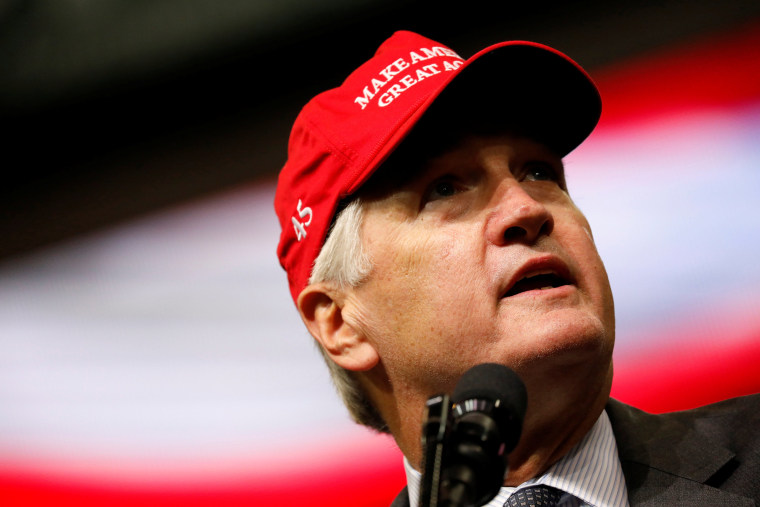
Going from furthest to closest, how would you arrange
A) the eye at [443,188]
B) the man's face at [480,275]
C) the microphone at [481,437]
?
the eye at [443,188] < the man's face at [480,275] < the microphone at [481,437]

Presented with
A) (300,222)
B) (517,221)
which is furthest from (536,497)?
(300,222)

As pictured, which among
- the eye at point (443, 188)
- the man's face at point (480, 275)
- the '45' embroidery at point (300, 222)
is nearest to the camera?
the man's face at point (480, 275)

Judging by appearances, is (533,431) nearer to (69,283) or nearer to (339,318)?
(339,318)

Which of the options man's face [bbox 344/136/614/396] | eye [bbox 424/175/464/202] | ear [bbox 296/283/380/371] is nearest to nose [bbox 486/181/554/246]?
man's face [bbox 344/136/614/396]

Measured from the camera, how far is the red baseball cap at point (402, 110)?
1380 mm

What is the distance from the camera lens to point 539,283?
4.22 feet

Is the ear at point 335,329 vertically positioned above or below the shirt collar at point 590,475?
above

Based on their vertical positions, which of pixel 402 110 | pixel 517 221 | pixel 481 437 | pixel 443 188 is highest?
pixel 402 110

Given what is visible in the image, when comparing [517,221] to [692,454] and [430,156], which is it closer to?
[430,156]

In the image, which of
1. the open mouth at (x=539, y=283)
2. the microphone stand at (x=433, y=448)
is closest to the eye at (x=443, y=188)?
the open mouth at (x=539, y=283)

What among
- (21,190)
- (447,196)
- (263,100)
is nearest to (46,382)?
(21,190)

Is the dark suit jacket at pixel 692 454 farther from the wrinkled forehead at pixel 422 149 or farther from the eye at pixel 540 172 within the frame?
Result: the wrinkled forehead at pixel 422 149

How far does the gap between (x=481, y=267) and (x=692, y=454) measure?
0.55 metres

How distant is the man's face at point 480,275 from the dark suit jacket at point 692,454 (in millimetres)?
220
